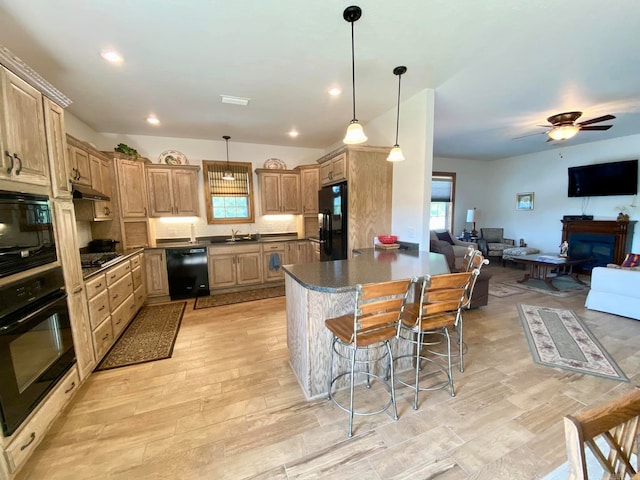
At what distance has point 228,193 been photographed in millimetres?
5195

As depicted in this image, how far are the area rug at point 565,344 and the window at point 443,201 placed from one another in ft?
13.6

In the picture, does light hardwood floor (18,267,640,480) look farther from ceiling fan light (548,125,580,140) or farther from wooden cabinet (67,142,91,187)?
ceiling fan light (548,125,580,140)

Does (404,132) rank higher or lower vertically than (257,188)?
higher

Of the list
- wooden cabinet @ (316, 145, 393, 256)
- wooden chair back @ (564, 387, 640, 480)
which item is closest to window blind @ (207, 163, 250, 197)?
wooden cabinet @ (316, 145, 393, 256)

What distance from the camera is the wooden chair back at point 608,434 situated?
0.63m

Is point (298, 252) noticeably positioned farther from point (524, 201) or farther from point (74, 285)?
point (524, 201)

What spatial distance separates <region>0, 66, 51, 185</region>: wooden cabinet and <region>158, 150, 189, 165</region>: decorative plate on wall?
9.86ft

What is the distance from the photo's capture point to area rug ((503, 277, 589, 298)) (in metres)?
4.51

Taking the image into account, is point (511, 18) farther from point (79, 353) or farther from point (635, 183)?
point (635, 183)

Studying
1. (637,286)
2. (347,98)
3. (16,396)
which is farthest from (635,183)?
(16,396)

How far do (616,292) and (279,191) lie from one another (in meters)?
5.41

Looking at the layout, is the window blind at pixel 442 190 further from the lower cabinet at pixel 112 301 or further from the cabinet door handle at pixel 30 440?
the cabinet door handle at pixel 30 440

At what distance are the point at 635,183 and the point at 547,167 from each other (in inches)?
64.2

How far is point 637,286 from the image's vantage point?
10.9 ft
